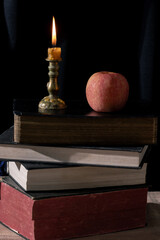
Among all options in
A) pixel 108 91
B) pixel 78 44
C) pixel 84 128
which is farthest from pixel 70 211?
pixel 78 44

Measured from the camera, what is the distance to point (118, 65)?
124 cm

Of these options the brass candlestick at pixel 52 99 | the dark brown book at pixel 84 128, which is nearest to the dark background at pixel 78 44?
the brass candlestick at pixel 52 99

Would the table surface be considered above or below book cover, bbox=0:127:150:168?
below

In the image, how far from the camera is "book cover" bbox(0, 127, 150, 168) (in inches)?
35.4

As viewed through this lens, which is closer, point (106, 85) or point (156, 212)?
point (106, 85)

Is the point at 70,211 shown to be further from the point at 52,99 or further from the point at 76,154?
the point at 52,99

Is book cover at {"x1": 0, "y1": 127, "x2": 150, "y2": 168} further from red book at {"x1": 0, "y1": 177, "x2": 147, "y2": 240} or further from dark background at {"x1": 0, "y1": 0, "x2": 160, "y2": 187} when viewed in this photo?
dark background at {"x1": 0, "y1": 0, "x2": 160, "y2": 187}

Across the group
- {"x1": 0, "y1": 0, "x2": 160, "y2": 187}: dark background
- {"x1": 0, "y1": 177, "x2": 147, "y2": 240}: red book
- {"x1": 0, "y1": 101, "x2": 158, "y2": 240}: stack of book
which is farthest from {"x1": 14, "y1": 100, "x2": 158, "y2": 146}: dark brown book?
{"x1": 0, "y1": 0, "x2": 160, "y2": 187}: dark background

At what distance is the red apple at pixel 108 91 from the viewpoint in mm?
953

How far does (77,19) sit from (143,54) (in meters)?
0.22

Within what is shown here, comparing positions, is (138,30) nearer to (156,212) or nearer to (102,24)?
(102,24)

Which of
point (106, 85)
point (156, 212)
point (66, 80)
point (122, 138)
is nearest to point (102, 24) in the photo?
point (66, 80)

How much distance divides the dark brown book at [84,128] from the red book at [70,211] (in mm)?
114

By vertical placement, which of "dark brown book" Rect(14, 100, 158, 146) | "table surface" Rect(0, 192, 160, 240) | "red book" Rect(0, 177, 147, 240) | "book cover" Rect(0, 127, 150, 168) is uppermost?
"dark brown book" Rect(14, 100, 158, 146)
